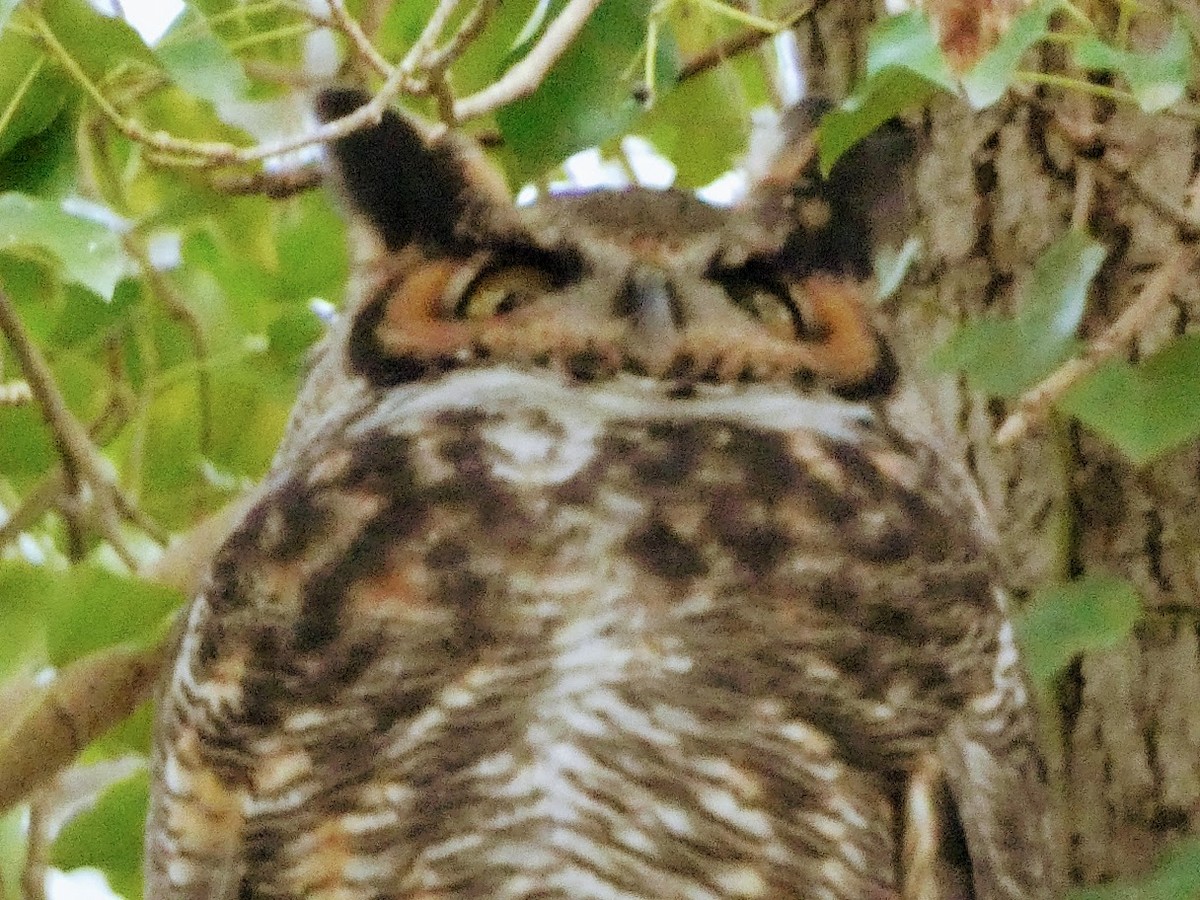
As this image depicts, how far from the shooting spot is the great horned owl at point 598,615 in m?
0.66

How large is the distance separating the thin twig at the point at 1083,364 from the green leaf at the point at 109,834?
530mm

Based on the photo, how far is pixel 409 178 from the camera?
2.55 ft

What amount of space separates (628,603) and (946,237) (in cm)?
48

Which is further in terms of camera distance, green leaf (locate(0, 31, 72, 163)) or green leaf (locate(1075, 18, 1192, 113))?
green leaf (locate(0, 31, 72, 163))

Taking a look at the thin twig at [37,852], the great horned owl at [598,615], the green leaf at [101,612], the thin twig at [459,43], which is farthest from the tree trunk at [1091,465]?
the thin twig at [37,852]

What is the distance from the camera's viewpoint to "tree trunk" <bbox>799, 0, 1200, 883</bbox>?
94 cm

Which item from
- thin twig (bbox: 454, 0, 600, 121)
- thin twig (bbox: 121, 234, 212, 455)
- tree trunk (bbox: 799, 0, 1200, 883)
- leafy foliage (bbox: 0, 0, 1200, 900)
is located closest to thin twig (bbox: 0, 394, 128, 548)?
leafy foliage (bbox: 0, 0, 1200, 900)

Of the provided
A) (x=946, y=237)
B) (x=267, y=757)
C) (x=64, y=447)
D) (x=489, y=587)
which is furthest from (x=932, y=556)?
(x=64, y=447)

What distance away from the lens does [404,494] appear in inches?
27.7

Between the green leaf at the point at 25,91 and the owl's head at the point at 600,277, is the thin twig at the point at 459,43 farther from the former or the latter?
the green leaf at the point at 25,91

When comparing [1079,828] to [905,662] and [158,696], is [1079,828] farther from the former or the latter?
[158,696]

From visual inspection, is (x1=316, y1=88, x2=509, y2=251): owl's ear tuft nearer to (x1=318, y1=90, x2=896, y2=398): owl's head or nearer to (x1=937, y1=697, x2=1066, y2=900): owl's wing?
(x1=318, y1=90, x2=896, y2=398): owl's head

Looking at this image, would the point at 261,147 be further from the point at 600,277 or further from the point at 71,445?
the point at 71,445

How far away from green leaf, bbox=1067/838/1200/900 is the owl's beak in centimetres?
31
